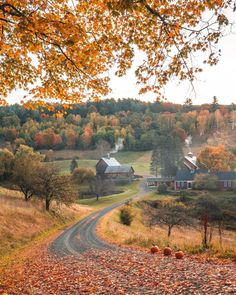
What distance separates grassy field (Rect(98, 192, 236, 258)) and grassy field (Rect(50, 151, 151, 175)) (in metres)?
46.9

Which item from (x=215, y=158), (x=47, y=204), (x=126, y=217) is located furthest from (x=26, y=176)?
(x=215, y=158)

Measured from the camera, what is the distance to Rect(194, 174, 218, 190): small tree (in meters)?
69.8

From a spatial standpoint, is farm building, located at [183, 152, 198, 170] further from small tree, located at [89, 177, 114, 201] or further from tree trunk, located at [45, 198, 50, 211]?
tree trunk, located at [45, 198, 50, 211]

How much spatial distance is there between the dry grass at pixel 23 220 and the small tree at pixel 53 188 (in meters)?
1.96

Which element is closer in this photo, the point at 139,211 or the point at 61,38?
the point at 61,38

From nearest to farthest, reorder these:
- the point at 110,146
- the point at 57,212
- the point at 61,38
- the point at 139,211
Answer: the point at 61,38, the point at 57,212, the point at 139,211, the point at 110,146

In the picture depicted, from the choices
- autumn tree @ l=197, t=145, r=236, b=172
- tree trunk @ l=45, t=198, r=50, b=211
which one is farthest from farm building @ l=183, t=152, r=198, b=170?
tree trunk @ l=45, t=198, r=50, b=211

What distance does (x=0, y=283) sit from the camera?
42.0 feet

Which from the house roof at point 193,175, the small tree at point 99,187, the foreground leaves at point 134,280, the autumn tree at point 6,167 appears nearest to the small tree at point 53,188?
the autumn tree at point 6,167

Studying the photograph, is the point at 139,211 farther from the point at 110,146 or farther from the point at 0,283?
the point at 110,146

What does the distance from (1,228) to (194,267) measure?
80.4 feet

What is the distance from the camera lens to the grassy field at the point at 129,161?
11323cm

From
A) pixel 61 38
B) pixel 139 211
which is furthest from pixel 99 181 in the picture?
pixel 61 38

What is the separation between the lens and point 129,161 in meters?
130
